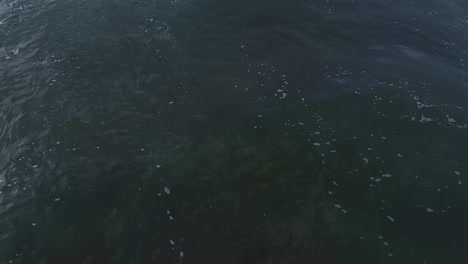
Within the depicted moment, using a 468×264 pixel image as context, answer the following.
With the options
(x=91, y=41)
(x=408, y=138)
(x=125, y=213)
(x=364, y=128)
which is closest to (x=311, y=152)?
(x=364, y=128)

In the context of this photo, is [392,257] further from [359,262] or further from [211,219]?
[211,219]

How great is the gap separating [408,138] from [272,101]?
33.6 feet

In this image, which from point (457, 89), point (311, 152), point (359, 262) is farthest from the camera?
point (457, 89)

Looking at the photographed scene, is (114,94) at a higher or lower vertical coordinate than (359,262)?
higher

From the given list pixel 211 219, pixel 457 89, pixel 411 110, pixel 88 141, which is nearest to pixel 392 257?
pixel 211 219

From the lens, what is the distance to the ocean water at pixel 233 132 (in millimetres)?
22641

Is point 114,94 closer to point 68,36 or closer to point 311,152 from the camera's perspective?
point 68,36

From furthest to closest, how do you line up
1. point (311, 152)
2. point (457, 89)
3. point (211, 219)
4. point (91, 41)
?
point (91, 41)
point (457, 89)
point (311, 152)
point (211, 219)

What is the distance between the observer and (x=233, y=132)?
2875 cm

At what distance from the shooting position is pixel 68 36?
3609cm

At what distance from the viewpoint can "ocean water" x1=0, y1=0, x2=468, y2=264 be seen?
2264 cm

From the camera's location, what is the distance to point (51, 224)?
2295 centimetres

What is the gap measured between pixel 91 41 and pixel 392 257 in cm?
2958

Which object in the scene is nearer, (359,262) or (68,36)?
(359,262)
